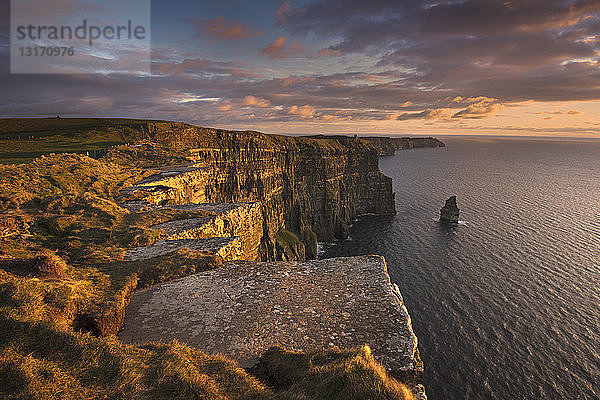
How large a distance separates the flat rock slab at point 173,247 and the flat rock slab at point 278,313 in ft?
7.78

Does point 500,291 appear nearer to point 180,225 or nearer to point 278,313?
point 278,313

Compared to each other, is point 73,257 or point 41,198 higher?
point 41,198

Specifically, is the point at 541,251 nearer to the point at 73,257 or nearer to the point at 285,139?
the point at 285,139

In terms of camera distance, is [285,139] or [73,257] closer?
[73,257]

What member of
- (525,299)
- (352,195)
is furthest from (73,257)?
(352,195)

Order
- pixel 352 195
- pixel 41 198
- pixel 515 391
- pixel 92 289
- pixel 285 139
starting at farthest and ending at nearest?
pixel 352 195 < pixel 285 139 < pixel 515 391 < pixel 41 198 < pixel 92 289

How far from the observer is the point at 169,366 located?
6934 millimetres

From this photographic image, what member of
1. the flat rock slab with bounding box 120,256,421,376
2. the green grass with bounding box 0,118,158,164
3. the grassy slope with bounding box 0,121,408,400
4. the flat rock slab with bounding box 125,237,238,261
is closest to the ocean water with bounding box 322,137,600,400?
the flat rock slab with bounding box 120,256,421,376

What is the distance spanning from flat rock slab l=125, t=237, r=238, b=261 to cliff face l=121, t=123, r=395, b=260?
13087 millimetres

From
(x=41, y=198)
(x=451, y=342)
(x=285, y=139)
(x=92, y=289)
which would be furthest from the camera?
(x=285, y=139)

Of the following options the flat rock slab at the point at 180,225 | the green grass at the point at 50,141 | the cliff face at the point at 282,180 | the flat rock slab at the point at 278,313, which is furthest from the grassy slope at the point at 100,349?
the green grass at the point at 50,141

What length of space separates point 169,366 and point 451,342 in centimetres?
4428

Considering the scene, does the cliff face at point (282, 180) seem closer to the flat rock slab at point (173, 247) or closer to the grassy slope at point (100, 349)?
the flat rock slab at point (173, 247)

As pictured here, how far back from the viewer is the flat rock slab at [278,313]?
9375mm
